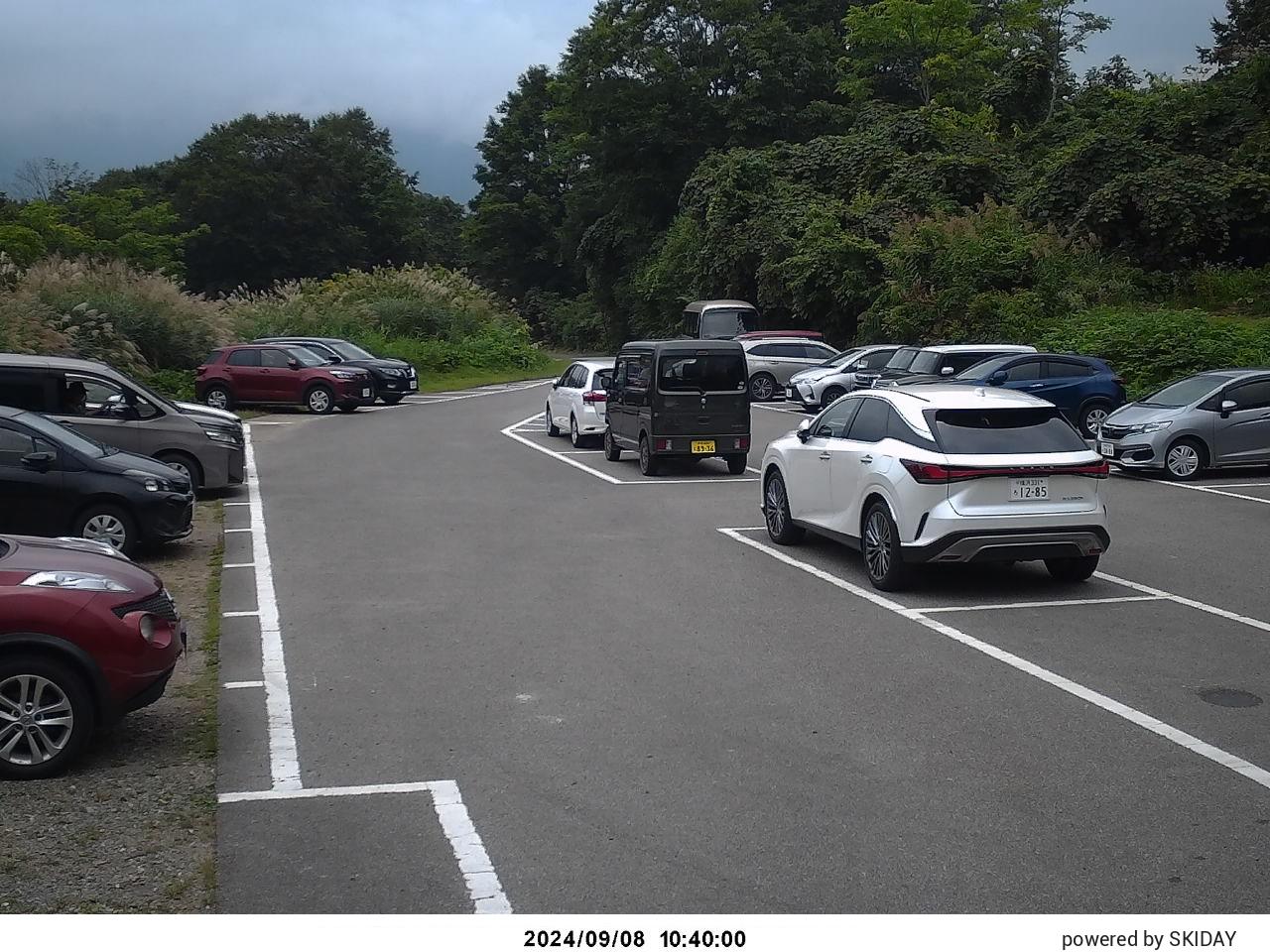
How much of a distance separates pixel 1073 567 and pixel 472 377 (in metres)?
38.8

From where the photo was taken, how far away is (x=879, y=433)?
11945 mm

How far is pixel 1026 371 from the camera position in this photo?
2434cm

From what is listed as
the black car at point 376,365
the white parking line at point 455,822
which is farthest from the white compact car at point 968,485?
the black car at point 376,365

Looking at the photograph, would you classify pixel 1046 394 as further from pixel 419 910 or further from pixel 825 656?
pixel 419 910

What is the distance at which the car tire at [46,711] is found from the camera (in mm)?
6840

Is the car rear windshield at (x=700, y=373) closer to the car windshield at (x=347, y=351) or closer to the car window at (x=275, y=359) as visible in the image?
the car window at (x=275, y=359)

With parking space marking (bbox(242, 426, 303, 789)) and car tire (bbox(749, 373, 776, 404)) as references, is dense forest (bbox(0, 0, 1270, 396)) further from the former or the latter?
parking space marking (bbox(242, 426, 303, 789))

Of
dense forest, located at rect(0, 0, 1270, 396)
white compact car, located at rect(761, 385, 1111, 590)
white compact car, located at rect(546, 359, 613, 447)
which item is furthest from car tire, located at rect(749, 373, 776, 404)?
white compact car, located at rect(761, 385, 1111, 590)

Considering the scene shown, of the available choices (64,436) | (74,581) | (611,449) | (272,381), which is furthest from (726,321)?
(74,581)

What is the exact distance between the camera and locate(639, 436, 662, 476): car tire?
20016mm

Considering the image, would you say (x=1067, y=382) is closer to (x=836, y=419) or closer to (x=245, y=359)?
(x=836, y=419)

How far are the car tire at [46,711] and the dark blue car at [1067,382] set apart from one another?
19.1m

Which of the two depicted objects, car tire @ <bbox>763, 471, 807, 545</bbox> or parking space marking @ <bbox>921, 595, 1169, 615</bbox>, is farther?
car tire @ <bbox>763, 471, 807, 545</bbox>

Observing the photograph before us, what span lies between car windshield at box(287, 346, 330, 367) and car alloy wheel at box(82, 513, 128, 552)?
20572 millimetres
